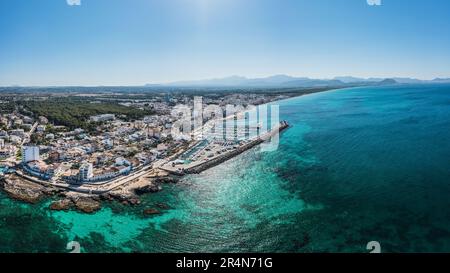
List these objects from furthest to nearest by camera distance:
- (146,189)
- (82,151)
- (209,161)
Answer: (82,151)
(209,161)
(146,189)

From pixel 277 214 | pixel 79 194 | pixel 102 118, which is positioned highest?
pixel 102 118

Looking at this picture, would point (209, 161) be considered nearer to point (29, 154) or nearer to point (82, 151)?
point (82, 151)

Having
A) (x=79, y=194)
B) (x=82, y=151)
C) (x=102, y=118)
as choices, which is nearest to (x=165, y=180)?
(x=79, y=194)

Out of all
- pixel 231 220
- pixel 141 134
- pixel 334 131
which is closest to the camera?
pixel 231 220

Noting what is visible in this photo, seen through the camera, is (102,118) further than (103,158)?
Yes

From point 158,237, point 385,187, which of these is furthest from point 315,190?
point 158,237

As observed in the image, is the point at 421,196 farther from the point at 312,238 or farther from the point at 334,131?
the point at 334,131

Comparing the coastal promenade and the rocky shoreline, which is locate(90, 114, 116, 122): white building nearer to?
the coastal promenade
